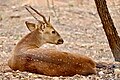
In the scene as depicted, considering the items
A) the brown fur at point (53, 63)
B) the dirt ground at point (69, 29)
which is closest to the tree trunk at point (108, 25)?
the dirt ground at point (69, 29)

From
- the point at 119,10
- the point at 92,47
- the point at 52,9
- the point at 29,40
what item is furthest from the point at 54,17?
the point at 29,40

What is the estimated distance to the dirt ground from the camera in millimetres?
5637

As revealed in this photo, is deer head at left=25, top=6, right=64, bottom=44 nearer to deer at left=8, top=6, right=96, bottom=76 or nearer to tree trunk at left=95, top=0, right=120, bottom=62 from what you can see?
tree trunk at left=95, top=0, right=120, bottom=62

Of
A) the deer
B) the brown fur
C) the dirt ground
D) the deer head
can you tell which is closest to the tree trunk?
the dirt ground

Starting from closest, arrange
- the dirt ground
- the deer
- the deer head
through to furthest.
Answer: the deer
the dirt ground
the deer head

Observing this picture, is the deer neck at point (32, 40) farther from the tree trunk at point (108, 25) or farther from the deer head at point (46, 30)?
the tree trunk at point (108, 25)

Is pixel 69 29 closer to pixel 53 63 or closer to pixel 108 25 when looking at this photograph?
pixel 108 25

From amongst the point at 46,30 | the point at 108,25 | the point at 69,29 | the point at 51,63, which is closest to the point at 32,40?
the point at 46,30

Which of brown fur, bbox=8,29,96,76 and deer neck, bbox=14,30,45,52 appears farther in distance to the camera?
deer neck, bbox=14,30,45,52

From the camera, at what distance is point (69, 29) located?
12.9 m

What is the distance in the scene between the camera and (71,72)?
17.3ft

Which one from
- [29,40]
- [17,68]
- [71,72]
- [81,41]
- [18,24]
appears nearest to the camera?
[71,72]

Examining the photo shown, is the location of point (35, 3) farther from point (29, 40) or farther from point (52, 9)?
point (29, 40)

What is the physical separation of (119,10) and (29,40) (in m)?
9.00
